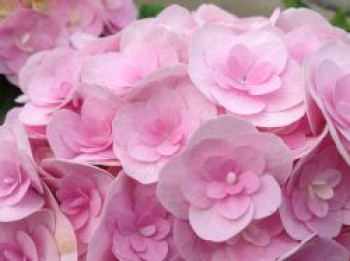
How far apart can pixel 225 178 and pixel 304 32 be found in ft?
0.41

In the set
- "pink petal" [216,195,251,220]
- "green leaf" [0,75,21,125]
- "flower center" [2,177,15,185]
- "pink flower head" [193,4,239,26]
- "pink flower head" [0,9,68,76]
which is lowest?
"green leaf" [0,75,21,125]

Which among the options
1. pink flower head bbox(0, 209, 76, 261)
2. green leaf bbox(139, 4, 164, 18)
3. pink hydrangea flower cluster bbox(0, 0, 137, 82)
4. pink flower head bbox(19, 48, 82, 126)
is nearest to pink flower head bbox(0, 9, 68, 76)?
pink hydrangea flower cluster bbox(0, 0, 137, 82)

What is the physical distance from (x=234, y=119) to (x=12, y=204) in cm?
15

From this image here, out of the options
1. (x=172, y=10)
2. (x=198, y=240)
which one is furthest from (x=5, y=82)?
(x=198, y=240)

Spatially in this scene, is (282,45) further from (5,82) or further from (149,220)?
(5,82)

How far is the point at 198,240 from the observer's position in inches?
16.2

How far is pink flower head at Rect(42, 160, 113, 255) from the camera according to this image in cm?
43

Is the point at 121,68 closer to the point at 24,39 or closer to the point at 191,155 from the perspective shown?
the point at 191,155

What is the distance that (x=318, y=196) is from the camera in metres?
0.42

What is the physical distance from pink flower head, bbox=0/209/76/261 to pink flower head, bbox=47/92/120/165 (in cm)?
4

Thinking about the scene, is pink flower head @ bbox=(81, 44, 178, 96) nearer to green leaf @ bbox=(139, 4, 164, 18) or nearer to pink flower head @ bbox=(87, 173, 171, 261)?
pink flower head @ bbox=(87, 173, 171, 261)

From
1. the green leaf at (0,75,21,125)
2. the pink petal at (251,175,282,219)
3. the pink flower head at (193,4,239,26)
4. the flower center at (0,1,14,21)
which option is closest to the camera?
the pink petal at (251,175,282,219)

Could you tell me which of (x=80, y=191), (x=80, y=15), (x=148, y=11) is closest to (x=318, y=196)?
(x=80, y=191)

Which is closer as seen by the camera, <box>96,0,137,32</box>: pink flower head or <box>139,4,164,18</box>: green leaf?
<box>96,0,137,32</box>: pink flower head
